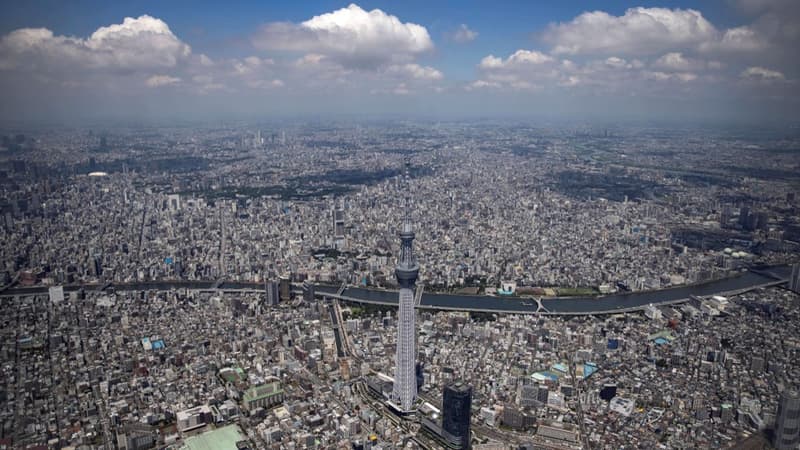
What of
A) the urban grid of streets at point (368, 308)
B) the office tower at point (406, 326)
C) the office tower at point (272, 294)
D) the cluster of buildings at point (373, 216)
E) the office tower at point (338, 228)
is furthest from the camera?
the office tower at point (338, 228)

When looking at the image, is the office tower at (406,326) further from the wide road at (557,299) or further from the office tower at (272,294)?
the office tower at (272,294)

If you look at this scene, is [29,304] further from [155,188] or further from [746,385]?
[746,385]

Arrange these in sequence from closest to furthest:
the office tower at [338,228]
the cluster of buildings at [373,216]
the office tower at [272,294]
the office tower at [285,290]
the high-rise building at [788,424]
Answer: the high-rise building at [788,424]
the cluster of buildings at [373,216]
the office tower at [272,294]
the office tower at [285,290]
the office tower at [338,228]

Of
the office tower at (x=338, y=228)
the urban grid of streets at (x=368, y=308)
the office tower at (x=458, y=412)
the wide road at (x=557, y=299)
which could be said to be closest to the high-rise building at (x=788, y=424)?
the urban grid of streets at (x=368, y=308)

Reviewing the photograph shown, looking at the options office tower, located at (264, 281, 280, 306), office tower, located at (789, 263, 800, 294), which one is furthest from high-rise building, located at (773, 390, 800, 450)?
office tower, located at (264, 281, 280, 306)

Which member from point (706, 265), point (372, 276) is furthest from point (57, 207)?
point (706, 265)

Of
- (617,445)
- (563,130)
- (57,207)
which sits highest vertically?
(563,130)
